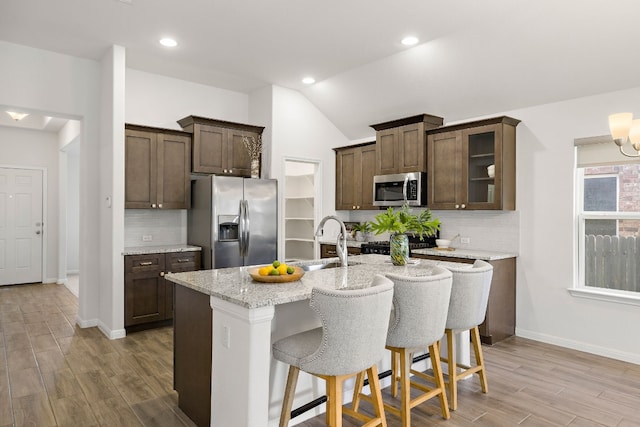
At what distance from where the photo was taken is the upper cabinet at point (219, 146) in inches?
210

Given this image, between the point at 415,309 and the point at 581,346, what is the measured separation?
9.30 feet

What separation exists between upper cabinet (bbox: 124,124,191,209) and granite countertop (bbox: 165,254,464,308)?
2.48 metres

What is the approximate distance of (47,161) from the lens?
785 cm

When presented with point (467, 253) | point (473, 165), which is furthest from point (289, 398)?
point (473, 165)

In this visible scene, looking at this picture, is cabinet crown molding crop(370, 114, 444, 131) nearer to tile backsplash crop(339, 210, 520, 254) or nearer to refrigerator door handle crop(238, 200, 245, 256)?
tile backsplash crop(339, 210, 520, 254)

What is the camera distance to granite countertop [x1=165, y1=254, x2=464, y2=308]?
2.15 m

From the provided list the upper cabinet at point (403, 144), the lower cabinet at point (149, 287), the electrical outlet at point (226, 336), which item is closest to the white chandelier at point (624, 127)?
the upper cabinet at point (403, 144)

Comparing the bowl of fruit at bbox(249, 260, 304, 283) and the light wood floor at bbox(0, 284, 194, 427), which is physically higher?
the bowl of fruit at bbox(249, 260, 304, 283)

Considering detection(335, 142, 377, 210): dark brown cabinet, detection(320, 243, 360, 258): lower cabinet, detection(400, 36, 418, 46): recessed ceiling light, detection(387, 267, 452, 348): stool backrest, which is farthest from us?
detection(335, 142, 377, 210): dark brown cabinet

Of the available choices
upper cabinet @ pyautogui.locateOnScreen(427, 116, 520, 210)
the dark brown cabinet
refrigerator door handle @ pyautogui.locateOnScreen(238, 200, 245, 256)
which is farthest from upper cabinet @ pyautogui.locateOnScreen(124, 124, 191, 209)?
upper cabinet @ pyautogui.locateOnScreen(427, 116, 520, 210)

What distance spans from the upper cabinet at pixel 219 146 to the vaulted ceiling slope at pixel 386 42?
2.16 ft

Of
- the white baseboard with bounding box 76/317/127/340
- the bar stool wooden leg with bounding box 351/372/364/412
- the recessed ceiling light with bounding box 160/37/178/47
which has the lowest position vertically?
the white baseboard with bounding box 76/317/127/340

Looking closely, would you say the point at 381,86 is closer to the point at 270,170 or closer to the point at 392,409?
the point at 270,170

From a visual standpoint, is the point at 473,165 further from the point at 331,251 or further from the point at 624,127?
the point at 331,251
